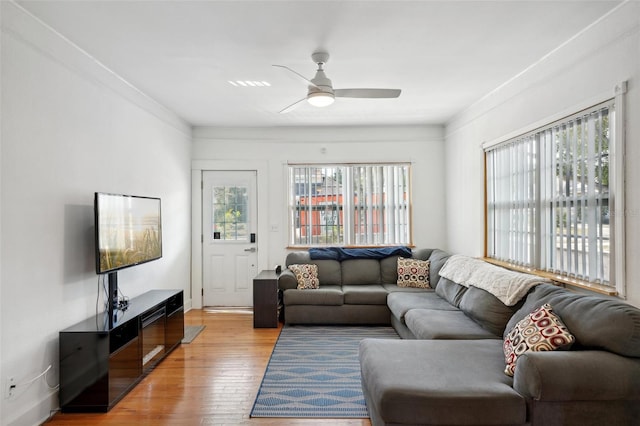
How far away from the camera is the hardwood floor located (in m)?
2.57

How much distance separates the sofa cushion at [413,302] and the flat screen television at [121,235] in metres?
2.60

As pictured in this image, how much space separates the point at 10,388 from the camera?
7.54 ft

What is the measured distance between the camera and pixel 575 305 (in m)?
2.36

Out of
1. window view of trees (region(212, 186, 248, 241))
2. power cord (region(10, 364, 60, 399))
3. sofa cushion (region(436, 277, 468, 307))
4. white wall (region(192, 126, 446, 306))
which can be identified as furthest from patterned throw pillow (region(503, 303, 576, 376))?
window view of trees (region(212, 186, 248, 241))

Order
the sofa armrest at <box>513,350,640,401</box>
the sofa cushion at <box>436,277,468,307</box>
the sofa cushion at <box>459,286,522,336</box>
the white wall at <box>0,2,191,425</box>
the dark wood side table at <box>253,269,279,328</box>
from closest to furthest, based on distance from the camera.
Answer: the sofa armrest at <box>513,350,640,401</box>
the white wall at <box>0,2,191,425</box>
the sofa cushion at <box>459,286,522,336</box>
the sofa cushion at <box>436,277,468,307</box>
the dark wood side table at <box>253,269,279,328</box>

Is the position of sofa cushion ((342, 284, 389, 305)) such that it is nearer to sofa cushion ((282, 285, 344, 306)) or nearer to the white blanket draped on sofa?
sofa cushion ((282, 285, 344, 306))

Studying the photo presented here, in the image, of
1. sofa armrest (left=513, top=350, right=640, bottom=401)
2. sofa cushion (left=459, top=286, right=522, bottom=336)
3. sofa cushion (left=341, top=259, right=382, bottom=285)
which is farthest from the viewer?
sofa cushion (left=341, top=259, right=382, bottom=285)

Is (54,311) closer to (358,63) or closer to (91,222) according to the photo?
(91,222)

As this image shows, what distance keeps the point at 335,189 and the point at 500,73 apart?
277 centimetres

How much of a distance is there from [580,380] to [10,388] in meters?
3.29

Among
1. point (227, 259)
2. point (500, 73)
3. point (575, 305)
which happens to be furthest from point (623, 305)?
point (227, 259)

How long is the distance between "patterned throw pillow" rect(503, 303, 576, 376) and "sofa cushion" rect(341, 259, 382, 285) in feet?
8.94

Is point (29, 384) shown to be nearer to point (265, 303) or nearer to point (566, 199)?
point (265, 303)

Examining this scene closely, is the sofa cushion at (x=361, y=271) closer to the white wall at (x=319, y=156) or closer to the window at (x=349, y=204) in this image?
the window at (x=349, y=204)
